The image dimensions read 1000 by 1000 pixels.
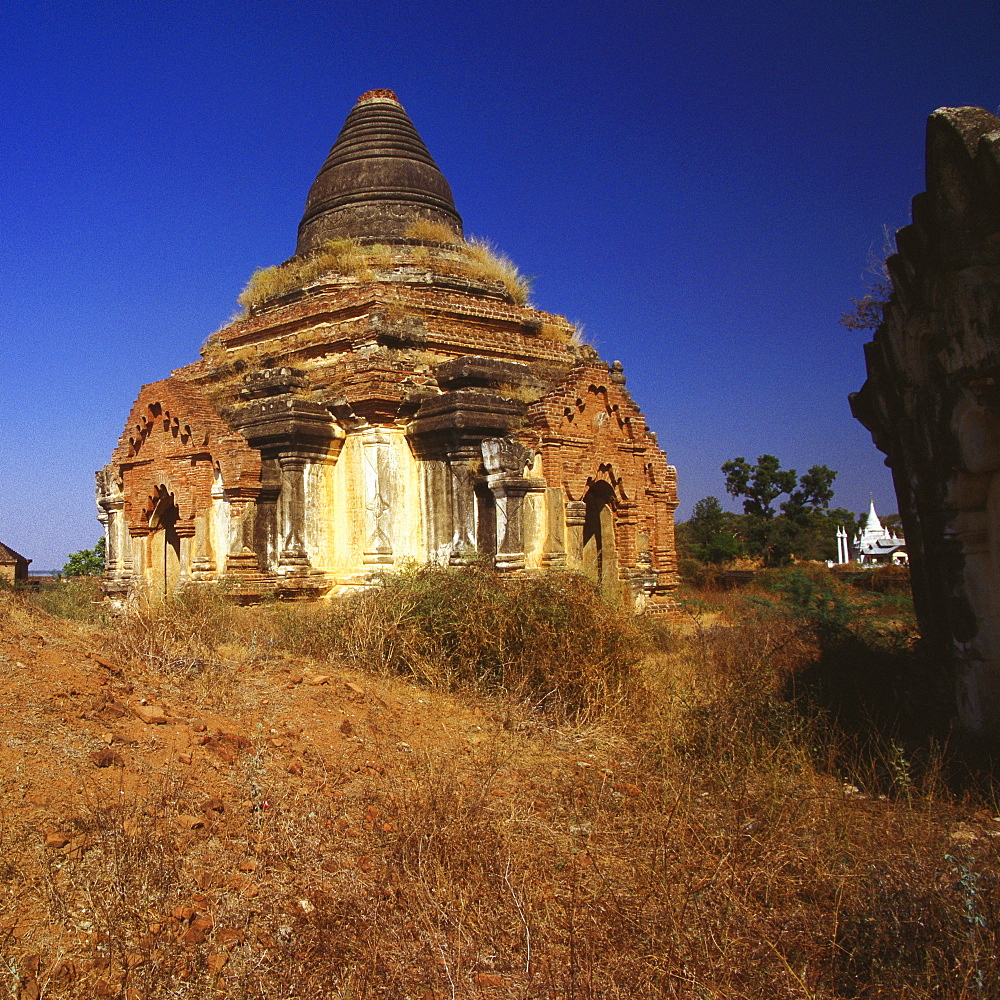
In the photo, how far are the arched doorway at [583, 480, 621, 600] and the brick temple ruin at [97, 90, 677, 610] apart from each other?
28 millimetres

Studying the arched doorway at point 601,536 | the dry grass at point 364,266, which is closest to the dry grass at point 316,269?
the dry grass at point 364,266

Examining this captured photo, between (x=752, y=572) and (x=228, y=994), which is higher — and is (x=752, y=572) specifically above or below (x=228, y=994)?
above

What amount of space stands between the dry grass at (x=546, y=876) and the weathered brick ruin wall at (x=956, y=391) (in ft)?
2.76

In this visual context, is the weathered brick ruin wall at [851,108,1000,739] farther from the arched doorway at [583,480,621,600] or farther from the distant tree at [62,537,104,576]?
the distant tree at [62,537,104,576]

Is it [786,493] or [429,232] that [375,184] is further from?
[786,493]

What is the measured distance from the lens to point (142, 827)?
369cm

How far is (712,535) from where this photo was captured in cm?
2598

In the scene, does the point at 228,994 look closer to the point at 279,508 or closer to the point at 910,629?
the point at 910,629

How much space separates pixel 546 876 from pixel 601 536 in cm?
833

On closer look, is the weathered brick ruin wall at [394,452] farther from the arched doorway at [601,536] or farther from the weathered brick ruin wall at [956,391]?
the weathered brick ruin wall at [956,391]

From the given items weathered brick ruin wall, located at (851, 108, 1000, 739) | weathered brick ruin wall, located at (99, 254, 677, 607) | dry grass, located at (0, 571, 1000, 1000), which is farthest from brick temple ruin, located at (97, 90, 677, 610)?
weathered brick ruin wall, located at (851, 108, 1000, 739)

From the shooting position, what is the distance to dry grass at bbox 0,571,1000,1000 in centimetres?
288

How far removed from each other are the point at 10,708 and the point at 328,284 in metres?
7.79

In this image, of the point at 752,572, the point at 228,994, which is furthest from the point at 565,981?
the point at 752,572
